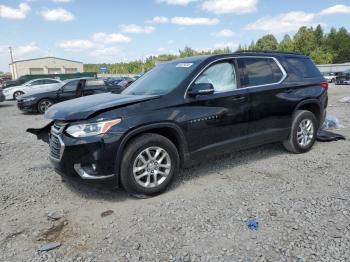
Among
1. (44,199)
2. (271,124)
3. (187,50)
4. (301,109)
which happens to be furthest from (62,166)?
(187,50)

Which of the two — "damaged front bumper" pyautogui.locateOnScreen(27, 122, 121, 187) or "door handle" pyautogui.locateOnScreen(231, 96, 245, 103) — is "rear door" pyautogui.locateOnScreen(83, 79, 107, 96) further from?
"damaged front bumper" pyautogui.locateOnScreen(27, 122, 121, 187)

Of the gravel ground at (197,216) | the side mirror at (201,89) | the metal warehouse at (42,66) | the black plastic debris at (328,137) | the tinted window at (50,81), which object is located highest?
the metal warehouse at (42,66)

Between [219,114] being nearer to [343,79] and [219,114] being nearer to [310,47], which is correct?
[343,79]

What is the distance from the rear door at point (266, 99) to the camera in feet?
16.5

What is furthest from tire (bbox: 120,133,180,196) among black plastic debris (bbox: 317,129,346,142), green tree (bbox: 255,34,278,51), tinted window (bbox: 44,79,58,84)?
green tree (bbox: 255,34,278,51)

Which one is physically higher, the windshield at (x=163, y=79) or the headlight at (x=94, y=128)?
the windshield at (x=163, y=79)

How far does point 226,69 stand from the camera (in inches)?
193

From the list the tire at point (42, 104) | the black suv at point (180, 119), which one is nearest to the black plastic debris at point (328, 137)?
the black suv at point (180, 119)

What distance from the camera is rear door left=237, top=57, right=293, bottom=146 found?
16.5 feet

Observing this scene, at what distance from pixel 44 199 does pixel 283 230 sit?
295 cm

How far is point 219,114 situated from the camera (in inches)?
181

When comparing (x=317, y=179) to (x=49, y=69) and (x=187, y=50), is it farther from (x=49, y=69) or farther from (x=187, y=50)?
(x=187, y=50)

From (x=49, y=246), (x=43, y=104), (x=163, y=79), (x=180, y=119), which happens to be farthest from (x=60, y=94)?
(x=49, y=246)

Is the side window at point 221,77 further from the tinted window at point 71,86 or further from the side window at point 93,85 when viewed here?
the tinted window at point 71,86
